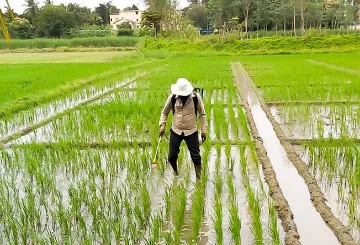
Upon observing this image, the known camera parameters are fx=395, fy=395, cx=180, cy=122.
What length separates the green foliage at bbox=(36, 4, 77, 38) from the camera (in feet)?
129

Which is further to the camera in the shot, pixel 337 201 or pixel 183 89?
pixel 183 89

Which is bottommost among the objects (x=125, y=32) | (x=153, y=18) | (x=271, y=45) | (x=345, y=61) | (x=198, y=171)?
(x=198, y=171)

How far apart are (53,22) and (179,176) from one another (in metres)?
40.3

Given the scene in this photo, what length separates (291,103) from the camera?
727 cm

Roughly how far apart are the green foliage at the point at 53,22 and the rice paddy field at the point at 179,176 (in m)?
34.6

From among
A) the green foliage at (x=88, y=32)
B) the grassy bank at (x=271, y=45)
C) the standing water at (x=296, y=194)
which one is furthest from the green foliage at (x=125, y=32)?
the standing water at (x=296, y=194)

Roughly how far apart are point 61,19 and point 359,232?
139 feet

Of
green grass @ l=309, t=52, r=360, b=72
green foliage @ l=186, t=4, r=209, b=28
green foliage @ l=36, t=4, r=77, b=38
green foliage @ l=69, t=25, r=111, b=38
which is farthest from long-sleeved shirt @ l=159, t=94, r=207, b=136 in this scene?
green foliage @ l=186, t=4, r=209, b=28

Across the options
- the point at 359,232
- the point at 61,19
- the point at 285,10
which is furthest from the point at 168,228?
the point at 61,19

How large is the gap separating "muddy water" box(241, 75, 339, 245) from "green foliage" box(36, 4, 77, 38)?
3806 cm

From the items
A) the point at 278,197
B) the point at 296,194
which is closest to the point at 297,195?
the point at 296,194

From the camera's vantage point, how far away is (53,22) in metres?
40.6

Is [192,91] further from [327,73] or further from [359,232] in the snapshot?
[327,73]

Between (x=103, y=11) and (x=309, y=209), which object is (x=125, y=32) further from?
(x=309, y=209)
